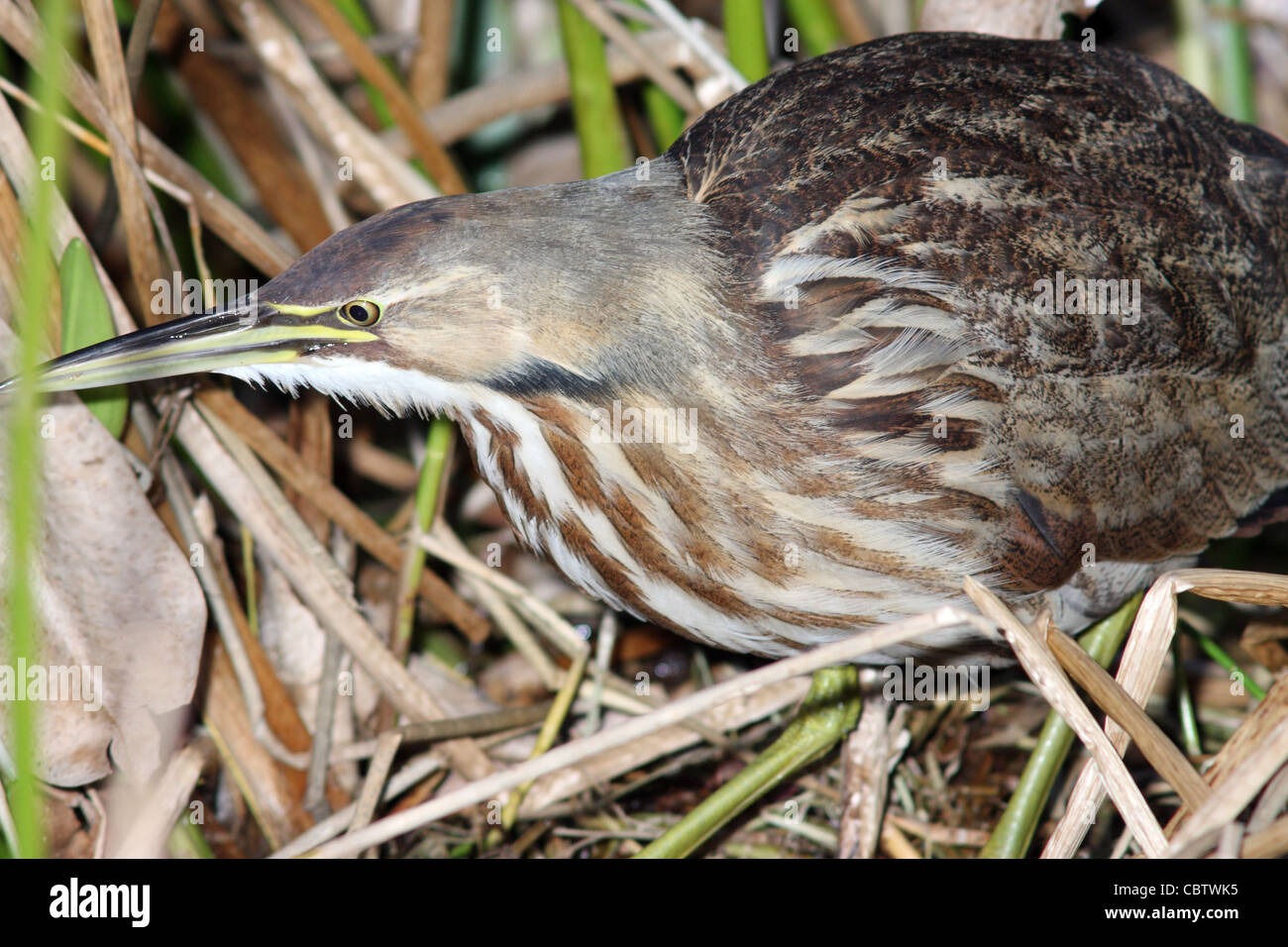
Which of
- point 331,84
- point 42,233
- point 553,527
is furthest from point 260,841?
point 331,84

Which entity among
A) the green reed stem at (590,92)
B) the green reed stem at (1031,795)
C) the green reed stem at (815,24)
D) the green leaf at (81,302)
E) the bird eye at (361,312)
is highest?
the green reed stem at (815,24)

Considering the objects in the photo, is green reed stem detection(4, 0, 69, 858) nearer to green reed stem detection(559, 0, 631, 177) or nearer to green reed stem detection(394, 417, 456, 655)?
green reed stem detection(394, 417, 456, 655)

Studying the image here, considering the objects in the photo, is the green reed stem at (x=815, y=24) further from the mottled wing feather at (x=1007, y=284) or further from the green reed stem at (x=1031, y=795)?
the green reed stem at (x=1031, y=795)

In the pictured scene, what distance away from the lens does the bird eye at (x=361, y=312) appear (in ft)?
4.90

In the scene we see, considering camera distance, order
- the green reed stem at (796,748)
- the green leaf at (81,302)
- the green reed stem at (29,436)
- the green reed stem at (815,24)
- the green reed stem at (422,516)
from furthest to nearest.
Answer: the green reed stem at (815,24) < the green reed stem at (422,516) < the green reed stem at (796,748) < the green leaf at (81,302) < the green reed stem at (29,436)

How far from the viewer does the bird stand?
154 cm

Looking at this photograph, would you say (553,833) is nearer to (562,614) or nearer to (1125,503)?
(562,614)

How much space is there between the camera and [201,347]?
1562mm

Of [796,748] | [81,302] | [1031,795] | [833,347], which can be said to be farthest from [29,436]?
[1031,795]

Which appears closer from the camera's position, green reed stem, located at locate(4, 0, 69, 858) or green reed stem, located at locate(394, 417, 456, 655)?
green reed stem, located at locate(4, 0, 69, 858)

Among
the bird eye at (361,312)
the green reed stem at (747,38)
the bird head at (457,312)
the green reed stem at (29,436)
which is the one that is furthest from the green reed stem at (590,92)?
the green reed stem at (29,436)

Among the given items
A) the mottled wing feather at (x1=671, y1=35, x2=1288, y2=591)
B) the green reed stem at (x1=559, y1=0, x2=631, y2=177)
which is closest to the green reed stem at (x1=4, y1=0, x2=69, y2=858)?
the mottled wing feather at (x1=671, y1=35, x2=1288, y2=591)

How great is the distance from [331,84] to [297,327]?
138 cm

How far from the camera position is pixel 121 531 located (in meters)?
1.86
